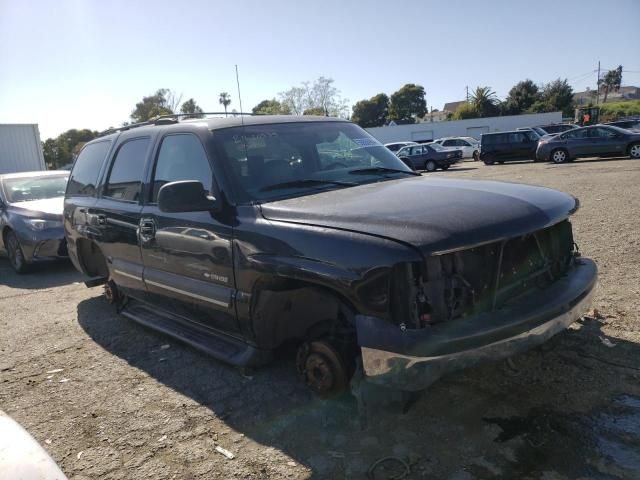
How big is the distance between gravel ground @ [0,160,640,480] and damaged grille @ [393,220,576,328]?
371mm

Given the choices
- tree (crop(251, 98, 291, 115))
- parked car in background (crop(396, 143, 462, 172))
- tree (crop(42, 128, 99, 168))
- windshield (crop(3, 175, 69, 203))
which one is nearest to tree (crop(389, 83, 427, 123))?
tree (crop(251, 98, 291, 115))

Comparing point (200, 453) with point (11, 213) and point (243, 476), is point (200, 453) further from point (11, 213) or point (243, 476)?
point (11, 213)

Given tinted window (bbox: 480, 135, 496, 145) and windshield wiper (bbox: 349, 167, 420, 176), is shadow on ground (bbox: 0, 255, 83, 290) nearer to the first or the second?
Answer: windshield wiper (bbox: 349, 167, 420, 176)

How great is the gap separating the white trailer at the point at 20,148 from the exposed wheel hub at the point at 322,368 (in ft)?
60.7

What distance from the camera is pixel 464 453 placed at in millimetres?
2639

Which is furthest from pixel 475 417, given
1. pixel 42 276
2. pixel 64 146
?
pixel 64 146

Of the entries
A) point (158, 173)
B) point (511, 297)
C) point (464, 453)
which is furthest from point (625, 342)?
point (158, 173)

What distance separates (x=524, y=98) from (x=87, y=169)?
7370cm

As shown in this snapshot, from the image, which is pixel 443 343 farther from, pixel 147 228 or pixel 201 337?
pixel 147 228

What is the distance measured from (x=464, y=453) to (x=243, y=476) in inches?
45.1

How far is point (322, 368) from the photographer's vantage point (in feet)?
9.96

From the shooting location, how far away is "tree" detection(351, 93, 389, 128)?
249 feet

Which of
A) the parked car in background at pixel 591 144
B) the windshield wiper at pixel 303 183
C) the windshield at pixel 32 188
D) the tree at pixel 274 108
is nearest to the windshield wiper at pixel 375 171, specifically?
the windshield wiper at pixel 303 183

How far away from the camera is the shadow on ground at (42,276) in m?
7.13
